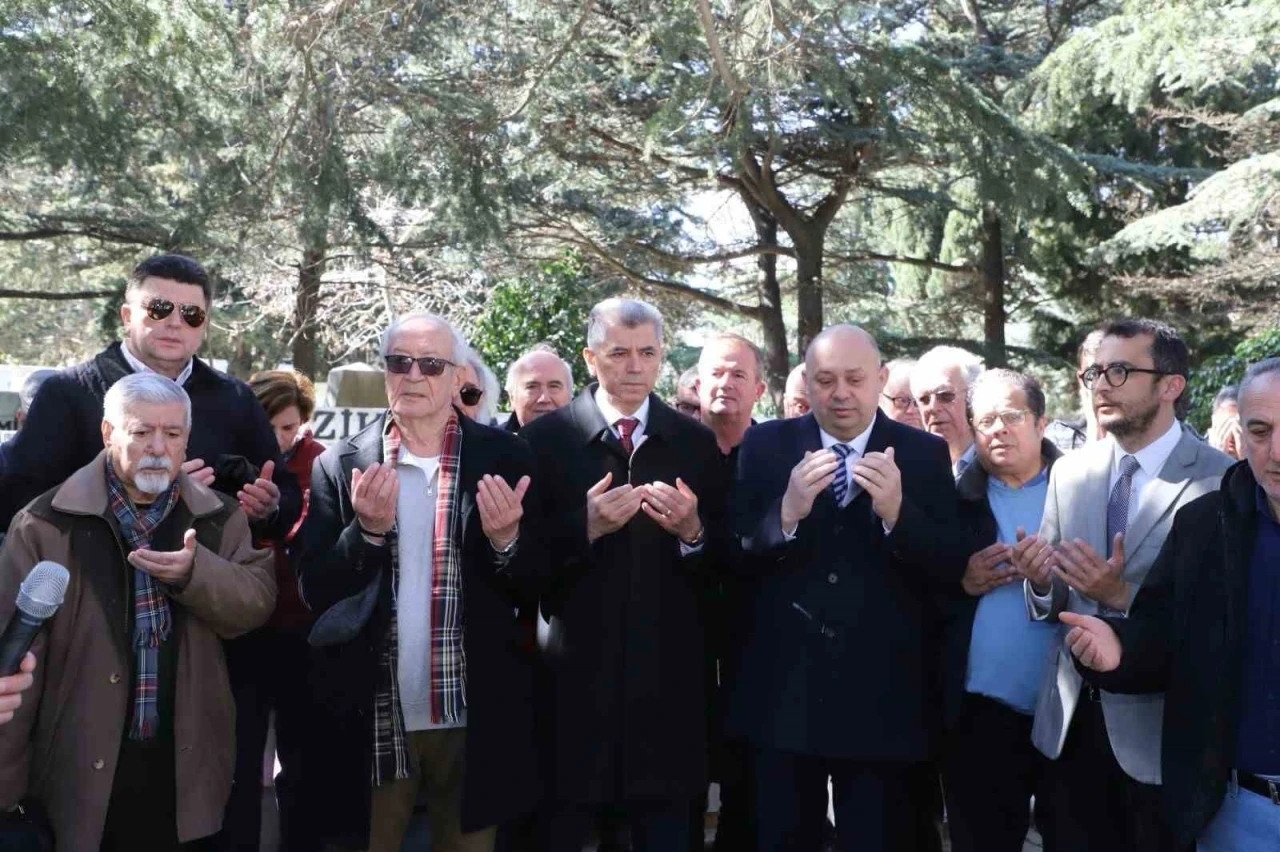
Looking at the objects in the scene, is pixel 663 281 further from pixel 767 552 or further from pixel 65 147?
pixel 767 552

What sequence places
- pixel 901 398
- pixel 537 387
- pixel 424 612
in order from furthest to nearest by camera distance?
pixel 901 398 < pixel 537 387 < pixel 424 612

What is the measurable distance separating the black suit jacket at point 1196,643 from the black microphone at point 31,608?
2.62 metres

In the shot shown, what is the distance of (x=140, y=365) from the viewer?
12.4ft

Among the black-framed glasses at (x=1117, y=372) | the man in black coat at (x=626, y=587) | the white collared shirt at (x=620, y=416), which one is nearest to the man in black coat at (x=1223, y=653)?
the black-framed glasses at (x=1117, y=372)

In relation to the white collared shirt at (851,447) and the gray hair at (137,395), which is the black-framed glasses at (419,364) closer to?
the gray hair at (137,395)

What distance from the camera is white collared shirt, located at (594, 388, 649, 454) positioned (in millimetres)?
3879

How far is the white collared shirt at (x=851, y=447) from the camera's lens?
376cm

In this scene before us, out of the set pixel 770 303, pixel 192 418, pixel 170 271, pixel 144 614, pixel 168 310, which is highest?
pixel 770 303

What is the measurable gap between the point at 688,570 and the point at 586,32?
336 inches

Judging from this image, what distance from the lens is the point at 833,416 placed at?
385 centimetres

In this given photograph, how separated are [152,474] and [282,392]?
1.55m

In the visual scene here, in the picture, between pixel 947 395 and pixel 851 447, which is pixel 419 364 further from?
pixel 947 395

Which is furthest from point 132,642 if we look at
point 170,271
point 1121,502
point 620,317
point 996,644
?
point 1121,502

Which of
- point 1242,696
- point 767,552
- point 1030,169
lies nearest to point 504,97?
point 1030,169
